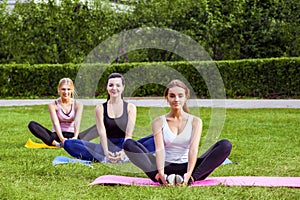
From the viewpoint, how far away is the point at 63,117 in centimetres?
765

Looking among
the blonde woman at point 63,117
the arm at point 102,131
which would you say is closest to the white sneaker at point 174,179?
the arm at point 102,131

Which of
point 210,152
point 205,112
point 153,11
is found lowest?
point 205,112

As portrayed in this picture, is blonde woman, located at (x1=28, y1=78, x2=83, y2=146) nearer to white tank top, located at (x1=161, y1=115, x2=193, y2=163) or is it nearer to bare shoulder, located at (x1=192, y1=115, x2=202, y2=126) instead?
white tank top, located at (x1=161, y1=115, x2=193, y2=163)

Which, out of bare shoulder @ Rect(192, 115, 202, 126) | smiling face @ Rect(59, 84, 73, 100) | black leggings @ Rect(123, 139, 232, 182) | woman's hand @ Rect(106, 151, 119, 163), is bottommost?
woman's hand @ Rect(106, 151, 119, 163)

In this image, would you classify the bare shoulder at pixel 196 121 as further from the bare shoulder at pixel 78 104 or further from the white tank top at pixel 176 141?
the bare shoulder at pixel 78 104

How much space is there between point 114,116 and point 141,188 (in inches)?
64.1

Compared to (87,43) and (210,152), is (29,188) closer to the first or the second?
(210,152)

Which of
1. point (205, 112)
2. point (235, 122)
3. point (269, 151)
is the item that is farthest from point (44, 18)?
point (269, 151)

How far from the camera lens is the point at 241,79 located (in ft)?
62.3

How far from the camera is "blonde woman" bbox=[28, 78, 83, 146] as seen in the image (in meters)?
7.46

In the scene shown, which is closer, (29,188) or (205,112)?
(29,188)

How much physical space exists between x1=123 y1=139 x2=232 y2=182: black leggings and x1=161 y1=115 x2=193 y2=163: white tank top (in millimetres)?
90

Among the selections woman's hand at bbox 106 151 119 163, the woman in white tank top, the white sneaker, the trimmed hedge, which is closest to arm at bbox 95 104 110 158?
woman's hand at bbox 106 151 119 163

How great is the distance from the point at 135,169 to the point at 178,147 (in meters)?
0.89
